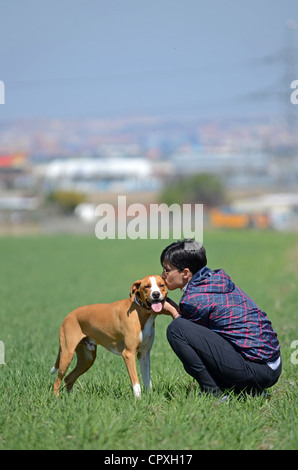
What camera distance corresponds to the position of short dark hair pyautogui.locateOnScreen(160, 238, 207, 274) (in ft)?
16.7

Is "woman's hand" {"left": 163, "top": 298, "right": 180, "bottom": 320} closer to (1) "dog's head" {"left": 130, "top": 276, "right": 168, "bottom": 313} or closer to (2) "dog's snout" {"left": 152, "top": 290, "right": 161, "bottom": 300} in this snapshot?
(1) "dog's head" {"left": 130, "top": 276, "right": 168, "bottom": 313}

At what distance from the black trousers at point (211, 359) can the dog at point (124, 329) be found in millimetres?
230

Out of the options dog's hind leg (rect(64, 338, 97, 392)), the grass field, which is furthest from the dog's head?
dog's hind leg (rect(64, 338, 97, 392))

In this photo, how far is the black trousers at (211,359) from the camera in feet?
16.5

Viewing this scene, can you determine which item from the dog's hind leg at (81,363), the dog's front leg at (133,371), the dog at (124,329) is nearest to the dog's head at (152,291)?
the dog at (124,329)

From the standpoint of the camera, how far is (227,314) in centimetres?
506

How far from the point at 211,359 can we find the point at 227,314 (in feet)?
1.18

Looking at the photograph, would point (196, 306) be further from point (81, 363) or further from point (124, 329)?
point (81, 363)

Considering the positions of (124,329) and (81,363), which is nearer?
(124,329)

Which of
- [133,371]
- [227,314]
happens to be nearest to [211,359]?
[227,314]

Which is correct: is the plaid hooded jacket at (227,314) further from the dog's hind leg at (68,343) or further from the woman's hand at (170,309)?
the dog's hind leg at (68,343)

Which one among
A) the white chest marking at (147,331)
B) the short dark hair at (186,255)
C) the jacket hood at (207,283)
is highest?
the short dark hair at (186,255)

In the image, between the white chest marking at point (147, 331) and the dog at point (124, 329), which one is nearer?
the dog at point (124, 329)
